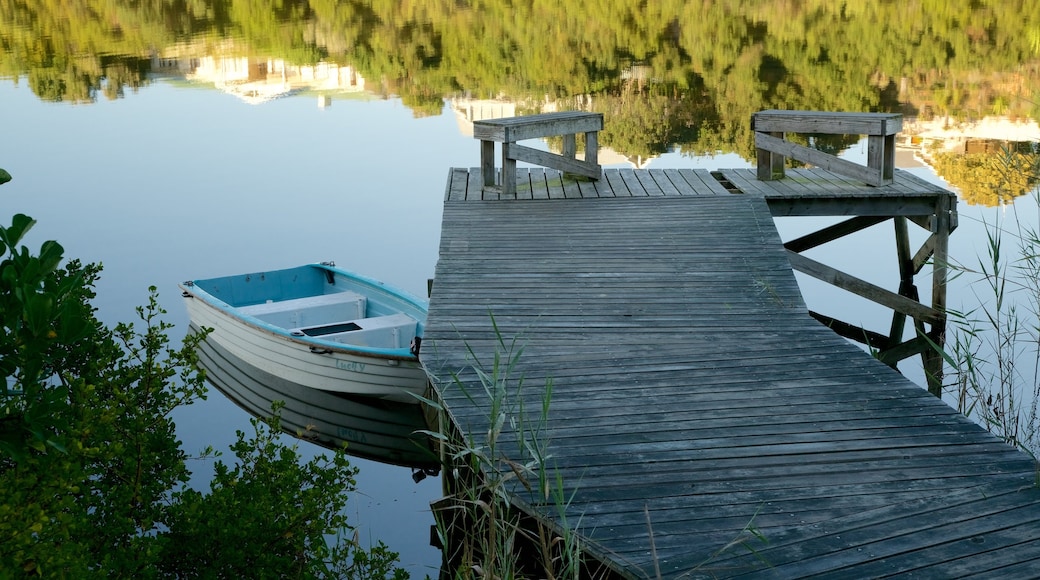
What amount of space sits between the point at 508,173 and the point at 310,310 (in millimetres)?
2477

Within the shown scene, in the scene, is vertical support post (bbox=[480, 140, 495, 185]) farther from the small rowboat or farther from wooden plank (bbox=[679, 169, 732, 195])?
wooden plank (bbox=[679, 169, 732, 195])

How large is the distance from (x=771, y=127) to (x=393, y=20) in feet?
101

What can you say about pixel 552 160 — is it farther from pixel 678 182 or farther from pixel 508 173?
pixel 678 182

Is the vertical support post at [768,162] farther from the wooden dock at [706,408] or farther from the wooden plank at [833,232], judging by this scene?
the wooden plank at [833,232]

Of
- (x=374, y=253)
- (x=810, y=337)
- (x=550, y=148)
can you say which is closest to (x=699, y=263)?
(x=810, y=337)

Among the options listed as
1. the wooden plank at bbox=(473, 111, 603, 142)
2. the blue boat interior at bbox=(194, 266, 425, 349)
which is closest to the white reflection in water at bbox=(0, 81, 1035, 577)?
the blue boat interior at bbox=(194, 266, 425, 349)

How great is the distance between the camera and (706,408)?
572 cm

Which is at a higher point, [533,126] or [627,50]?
[627,50]

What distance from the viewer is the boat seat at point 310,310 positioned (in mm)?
10938

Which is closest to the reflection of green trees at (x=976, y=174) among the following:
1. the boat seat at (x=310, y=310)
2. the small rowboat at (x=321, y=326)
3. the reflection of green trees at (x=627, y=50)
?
the reflection of green trees at (x=627, y=50)

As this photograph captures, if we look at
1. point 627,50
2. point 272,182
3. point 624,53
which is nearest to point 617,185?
point 272,182

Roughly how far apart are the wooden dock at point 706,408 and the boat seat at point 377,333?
3.91ft

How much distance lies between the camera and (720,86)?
91.6ft

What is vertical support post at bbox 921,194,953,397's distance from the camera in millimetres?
10375
